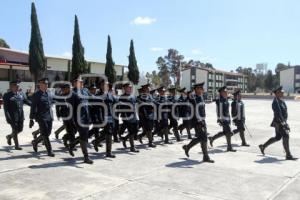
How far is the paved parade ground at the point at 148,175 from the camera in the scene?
6.05m

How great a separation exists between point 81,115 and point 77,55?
3532 cm

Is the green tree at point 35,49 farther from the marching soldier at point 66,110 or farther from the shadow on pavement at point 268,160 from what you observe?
the shadow on pavement at point 268,160

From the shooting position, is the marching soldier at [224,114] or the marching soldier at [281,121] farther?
the marching soldier at [224,114]

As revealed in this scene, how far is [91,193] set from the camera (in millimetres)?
5984

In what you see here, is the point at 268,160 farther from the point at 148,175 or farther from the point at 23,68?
the point at 23,68

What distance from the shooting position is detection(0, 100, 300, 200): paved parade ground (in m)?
6.05

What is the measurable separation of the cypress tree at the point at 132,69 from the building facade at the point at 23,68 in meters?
4.89

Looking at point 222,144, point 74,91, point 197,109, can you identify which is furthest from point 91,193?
point 222,144

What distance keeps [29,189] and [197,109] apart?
4023 millimetres

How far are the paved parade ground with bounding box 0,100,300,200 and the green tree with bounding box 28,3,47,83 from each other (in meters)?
30.1

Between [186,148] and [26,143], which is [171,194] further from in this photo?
[26,143]

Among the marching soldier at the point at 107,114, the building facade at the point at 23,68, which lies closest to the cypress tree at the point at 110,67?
the building facade at the point at 23,68

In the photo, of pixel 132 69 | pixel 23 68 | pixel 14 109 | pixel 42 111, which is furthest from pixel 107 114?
pixel 132 69

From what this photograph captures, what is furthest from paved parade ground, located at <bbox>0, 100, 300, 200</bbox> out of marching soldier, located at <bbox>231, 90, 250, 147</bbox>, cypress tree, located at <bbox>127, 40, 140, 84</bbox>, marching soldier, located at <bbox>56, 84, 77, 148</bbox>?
cypress tree, located at <bbox>127, 40, 140, 84</bbox>
